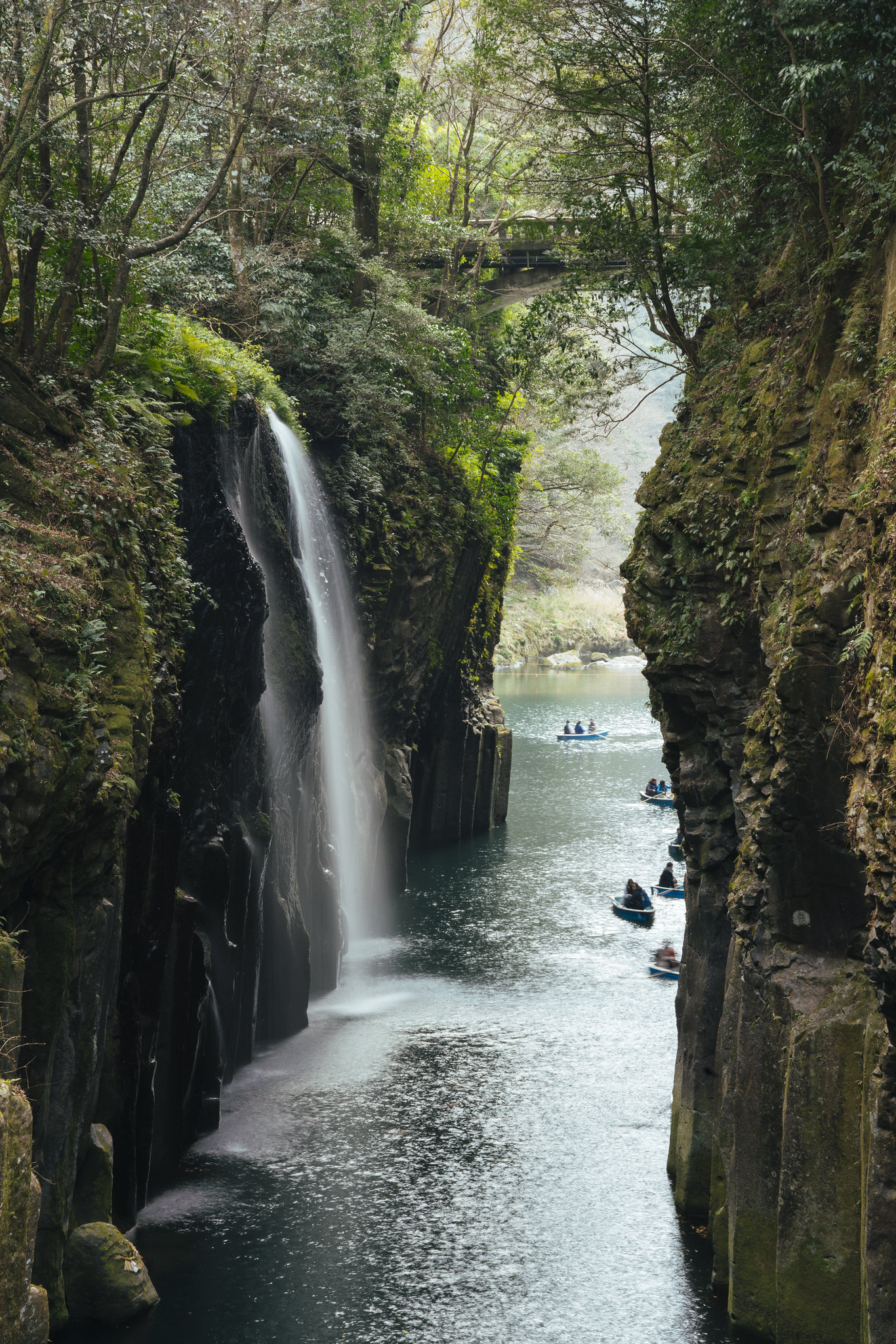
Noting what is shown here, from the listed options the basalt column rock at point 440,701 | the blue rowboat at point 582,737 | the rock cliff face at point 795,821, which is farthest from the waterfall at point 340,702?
the blue rowboat at point 582,737

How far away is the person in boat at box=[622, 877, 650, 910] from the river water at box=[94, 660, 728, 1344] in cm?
87

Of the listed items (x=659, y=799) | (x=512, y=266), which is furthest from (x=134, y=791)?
(x=659, y=799)

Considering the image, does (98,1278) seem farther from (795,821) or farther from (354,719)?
(354,719)

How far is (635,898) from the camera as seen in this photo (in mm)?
30672

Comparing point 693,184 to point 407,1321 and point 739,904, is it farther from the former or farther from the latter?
point 407,1321

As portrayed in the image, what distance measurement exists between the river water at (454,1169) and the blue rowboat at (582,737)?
35.2 m

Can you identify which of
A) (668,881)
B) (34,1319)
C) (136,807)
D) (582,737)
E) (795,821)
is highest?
(795,821)

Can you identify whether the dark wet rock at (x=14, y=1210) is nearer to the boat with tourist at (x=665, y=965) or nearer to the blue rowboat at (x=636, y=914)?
the boat with tourist at (x=665, y=965)

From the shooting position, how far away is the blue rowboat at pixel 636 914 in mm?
30125

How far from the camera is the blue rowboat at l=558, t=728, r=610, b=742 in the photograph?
6556 centimetres

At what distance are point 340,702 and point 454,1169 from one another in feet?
47.0

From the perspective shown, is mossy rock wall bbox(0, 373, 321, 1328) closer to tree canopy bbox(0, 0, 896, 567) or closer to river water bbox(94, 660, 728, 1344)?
river water bbox(94, 660, 728, 1344)

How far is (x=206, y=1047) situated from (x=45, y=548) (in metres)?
9.29

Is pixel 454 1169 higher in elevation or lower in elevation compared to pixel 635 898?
lower
